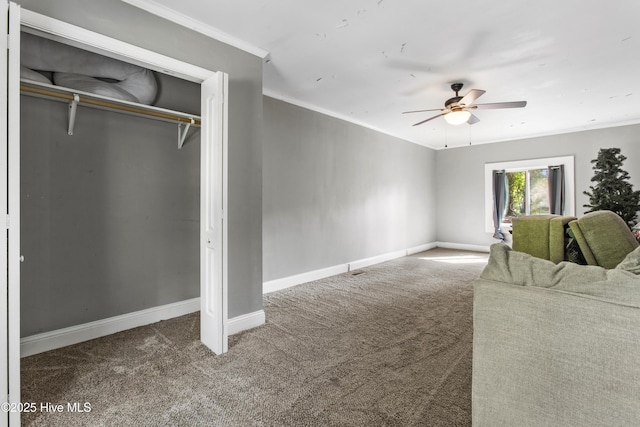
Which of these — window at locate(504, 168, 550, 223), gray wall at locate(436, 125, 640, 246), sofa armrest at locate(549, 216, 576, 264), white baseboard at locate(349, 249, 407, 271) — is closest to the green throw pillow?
sofa armrest at locate(549, 216, 576, 264)

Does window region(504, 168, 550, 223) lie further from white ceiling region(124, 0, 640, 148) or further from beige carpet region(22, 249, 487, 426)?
beige carpet region(22, 249, 487, 426)

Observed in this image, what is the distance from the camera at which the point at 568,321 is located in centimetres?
112

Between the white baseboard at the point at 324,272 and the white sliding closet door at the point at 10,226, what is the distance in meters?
2.45

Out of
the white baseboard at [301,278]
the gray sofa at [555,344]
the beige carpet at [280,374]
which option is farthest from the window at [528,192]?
the gray sofa at [555,344]

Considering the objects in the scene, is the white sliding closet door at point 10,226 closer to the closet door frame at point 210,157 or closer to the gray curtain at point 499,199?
the closet door frame at point 210,157

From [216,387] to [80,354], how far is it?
3.82 ft

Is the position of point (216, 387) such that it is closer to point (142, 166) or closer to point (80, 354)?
point (80, 354)

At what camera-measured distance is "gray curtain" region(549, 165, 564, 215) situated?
5.76 m

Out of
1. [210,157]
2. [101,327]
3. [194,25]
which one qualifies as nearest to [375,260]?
[210,157]

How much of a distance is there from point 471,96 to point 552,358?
2.79m

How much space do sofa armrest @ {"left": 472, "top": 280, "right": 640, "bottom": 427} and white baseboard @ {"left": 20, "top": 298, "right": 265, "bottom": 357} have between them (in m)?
1.93

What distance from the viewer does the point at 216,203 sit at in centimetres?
226

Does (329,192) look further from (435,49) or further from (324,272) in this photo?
(435,49)

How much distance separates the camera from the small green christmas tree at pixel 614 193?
371 cm
